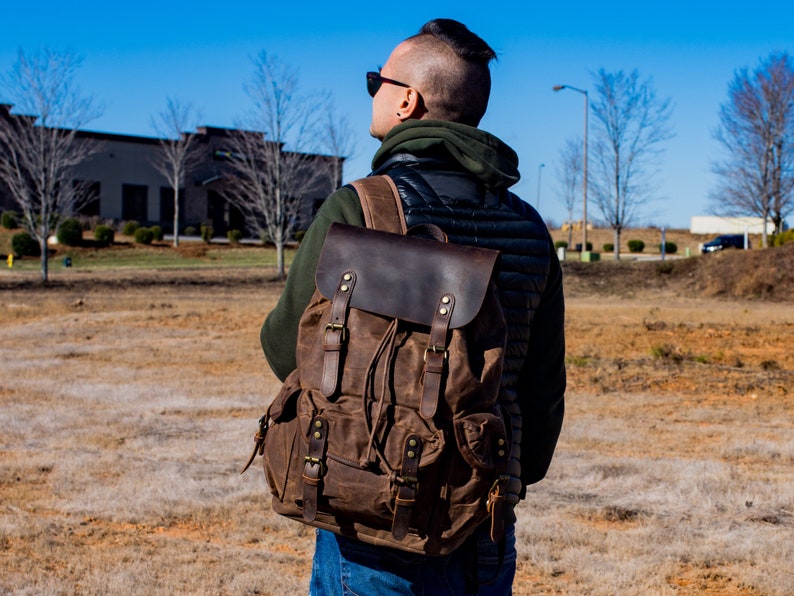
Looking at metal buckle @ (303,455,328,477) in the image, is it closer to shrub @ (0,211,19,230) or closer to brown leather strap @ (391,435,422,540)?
brown leather strap @ (391,435,422,540)

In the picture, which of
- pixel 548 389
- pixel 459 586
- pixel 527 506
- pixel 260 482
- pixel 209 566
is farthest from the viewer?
pixel 260 482

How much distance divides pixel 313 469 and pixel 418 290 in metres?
0.41

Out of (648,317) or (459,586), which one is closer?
(459,586)

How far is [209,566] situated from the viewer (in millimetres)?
4430

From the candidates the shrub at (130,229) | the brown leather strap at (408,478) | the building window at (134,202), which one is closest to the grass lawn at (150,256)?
the shrub at (130,229)

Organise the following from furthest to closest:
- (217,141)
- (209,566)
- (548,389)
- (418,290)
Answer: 1. (217,141)
2. (209,566)
3. (548,389)
4. (418,290)

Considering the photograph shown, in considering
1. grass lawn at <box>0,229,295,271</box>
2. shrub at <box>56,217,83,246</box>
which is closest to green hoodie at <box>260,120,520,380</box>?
grass lawn at <box>0,229,295,271</box>

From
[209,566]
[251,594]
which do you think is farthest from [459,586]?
[209,566]

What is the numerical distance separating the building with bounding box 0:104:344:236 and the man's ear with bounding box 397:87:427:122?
4949 cm

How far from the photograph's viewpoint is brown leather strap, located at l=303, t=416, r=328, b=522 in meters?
1.84

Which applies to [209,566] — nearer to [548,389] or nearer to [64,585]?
[64,585]

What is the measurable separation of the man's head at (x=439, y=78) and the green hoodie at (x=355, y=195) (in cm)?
8

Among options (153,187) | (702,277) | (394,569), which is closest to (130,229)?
(153,187)

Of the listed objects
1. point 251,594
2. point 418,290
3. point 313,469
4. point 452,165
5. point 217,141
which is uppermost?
point 217,141
